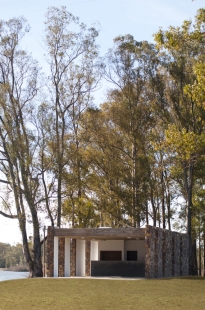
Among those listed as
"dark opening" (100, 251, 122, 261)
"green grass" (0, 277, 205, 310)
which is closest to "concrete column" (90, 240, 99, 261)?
"dark opening" (100, 251, 122, 261)

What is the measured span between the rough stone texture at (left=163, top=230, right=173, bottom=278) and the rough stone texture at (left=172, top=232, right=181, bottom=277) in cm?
66

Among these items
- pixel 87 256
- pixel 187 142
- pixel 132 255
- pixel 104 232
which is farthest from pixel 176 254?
pixel 187 142

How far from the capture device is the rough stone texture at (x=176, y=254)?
2708 cm

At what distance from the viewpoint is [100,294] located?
1619 centimetres

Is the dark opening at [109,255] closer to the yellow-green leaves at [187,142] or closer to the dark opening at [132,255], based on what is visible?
the dark opening at [132,255]

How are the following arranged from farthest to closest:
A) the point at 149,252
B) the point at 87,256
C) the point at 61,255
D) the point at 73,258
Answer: the point at 87,256
the point at 73,258
the point at 61,255
the point at 149,252

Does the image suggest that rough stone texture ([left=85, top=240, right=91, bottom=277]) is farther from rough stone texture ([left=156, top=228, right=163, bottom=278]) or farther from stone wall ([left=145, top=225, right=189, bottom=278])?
rough stone texture ([left=156, top=228, right=163, bottom=278])

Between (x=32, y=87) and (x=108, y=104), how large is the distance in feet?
14.3

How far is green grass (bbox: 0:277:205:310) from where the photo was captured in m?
13.6

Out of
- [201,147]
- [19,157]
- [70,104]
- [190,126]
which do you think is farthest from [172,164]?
[201,147]

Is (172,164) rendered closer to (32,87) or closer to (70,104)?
(70,104)

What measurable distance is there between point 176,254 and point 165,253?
82.0 inches

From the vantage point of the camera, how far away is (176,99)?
3045 cm

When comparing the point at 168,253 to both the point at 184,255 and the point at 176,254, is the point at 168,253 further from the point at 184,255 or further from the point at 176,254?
the point at 184,255
